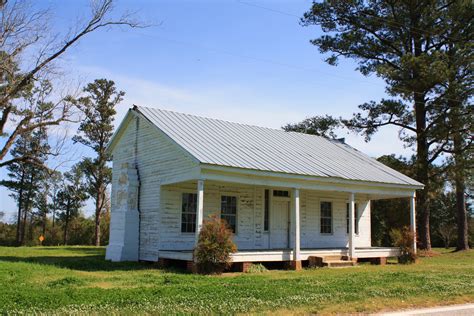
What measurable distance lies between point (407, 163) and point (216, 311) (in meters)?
23.5

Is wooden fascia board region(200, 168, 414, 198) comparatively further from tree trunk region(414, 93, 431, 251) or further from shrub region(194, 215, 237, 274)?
tree trunk region(414, 93, 431, 251)

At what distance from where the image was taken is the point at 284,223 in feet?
69.3

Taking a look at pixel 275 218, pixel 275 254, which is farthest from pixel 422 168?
pixel 275 254

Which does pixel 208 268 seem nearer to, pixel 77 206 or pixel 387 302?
pixel 387 302

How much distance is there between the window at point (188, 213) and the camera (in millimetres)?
18781

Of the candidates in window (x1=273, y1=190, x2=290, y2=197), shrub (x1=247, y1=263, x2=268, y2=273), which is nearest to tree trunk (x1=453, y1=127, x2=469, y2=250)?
window (x1=273, y1=190, x2=290, y2=197)

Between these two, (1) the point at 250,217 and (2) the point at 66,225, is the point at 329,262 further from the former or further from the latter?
(2) the point at 66,225

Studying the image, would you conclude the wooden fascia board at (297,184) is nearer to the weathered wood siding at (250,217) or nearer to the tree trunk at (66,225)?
the weathered wood siding at (250,217)

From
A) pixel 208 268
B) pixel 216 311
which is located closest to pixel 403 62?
pixel 208 268

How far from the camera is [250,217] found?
2017 cm

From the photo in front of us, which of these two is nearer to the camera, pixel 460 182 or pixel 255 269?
pixel 255 269

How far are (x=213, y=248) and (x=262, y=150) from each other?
19.3 feet

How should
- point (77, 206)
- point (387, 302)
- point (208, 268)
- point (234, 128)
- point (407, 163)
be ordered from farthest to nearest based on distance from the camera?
point (77, 206) < point (407, 163) < point (234, 128) < point (208, 268) < point (387, 302)

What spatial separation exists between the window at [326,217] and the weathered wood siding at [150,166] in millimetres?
8085
